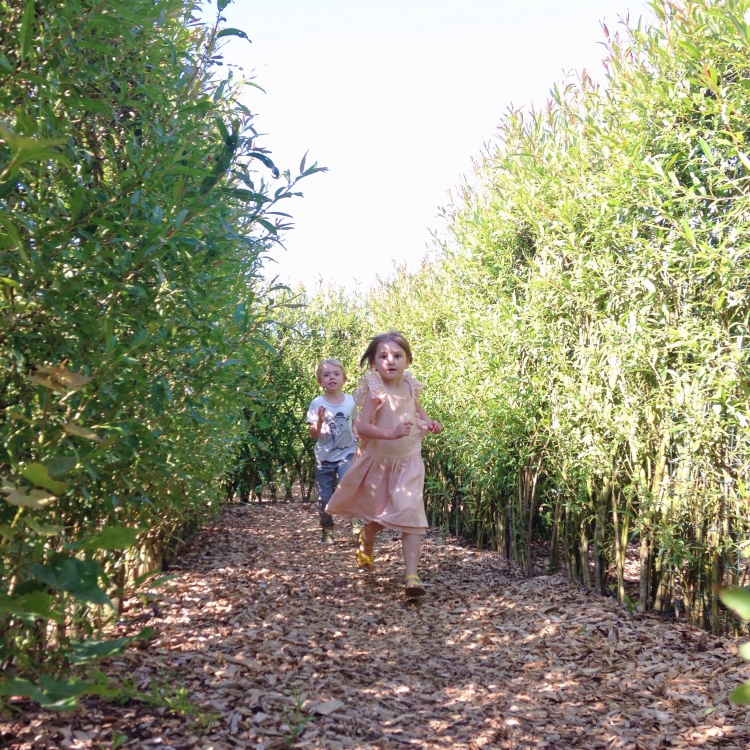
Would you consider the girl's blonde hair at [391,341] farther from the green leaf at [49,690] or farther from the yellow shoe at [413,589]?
the green leaf at [49,690]

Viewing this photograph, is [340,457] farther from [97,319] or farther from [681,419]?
[97,319]

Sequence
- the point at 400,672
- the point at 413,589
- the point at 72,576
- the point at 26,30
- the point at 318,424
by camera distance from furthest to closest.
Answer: the point at 318,424 < the point at 413,589 < the point at 400,672 < the point at 26,30 < the point at 72,576

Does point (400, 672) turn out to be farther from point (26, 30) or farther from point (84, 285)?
point (26, 30)

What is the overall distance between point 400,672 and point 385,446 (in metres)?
1.78

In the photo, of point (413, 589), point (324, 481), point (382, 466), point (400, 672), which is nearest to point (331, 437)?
point (324, 481)

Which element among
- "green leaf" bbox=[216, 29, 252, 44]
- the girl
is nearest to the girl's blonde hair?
the girl

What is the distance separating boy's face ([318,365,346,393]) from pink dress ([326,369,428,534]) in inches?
62.3

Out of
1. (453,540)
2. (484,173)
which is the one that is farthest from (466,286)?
(453,540)

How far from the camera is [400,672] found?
3449 millimetres

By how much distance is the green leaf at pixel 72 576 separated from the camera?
→ 1.42 m

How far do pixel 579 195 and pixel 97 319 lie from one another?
3.26 meters

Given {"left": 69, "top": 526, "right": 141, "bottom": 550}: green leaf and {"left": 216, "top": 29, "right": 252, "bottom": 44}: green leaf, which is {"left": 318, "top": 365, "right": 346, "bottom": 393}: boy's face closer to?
{"left": 216, "top": 29, "right": 252, "bottom": 44}: green leaf

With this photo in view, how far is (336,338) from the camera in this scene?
10086 millimetres

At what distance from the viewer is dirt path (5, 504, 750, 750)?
257 centimetres
